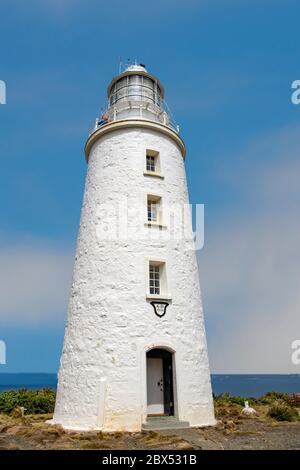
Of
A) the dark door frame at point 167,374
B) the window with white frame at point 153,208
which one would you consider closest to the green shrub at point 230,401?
the dark door frame at point 167,374

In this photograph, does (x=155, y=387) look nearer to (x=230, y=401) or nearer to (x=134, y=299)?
(x=134, y=299)

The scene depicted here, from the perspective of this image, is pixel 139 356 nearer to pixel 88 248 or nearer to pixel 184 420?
pixel 184 420

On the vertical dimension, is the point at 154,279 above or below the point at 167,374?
above

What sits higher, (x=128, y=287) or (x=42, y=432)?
(x=128, y=287)

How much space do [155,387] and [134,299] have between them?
11.4ft

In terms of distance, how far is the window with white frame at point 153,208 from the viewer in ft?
50.7

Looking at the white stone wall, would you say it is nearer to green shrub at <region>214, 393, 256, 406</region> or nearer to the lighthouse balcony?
the lighthouse balcony

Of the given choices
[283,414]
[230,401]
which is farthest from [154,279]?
[230,401]

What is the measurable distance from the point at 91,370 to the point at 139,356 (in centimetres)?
175

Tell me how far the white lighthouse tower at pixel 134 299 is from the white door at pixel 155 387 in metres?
0.04

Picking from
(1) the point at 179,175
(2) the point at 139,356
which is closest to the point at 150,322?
(2) the point at 139,356

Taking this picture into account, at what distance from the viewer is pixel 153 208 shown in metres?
15.7

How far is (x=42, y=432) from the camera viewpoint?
1219 cm

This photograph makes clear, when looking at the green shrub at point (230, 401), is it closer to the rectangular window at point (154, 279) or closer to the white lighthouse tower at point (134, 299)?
the white lighthouse tower at point (134, 299)
